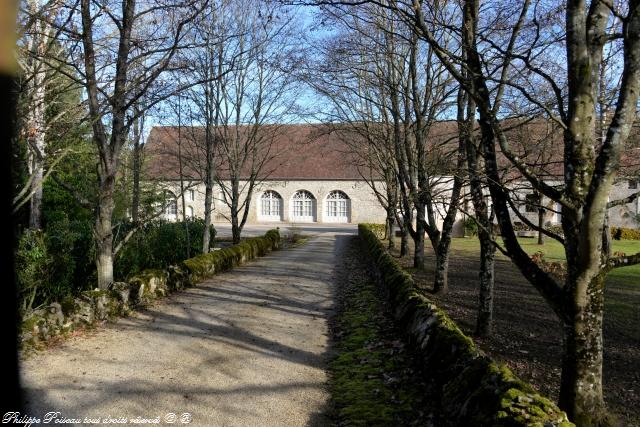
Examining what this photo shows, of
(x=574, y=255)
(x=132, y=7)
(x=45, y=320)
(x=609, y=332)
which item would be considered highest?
(x=132, y=7)

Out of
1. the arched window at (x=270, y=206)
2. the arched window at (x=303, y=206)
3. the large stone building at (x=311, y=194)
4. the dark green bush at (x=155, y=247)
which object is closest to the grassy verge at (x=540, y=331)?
the dark green bush at (x=155, y=247)

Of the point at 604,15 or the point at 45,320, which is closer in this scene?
the point at 604,15

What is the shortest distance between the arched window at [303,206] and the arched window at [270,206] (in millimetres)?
1320

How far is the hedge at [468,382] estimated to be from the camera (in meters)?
3.12

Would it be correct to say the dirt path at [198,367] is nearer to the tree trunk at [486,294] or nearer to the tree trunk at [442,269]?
the tree trunk at [486,294]

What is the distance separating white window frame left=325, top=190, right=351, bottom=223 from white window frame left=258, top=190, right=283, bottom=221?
4.14 metres

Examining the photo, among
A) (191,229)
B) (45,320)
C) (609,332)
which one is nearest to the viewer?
(45,320)

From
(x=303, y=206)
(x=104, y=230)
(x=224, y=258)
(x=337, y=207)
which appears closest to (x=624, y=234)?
(x=337, y=207)

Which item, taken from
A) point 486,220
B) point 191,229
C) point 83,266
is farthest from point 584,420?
point 191,229

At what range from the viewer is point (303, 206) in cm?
4294

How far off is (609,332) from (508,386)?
5214 mm

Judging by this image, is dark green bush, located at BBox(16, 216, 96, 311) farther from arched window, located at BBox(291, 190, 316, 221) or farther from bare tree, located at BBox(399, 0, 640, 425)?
arched window, located at BBox(291, 190, 316, 221)

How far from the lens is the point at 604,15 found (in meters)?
4.14

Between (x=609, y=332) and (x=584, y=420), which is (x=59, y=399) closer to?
(x=584, y=420)
